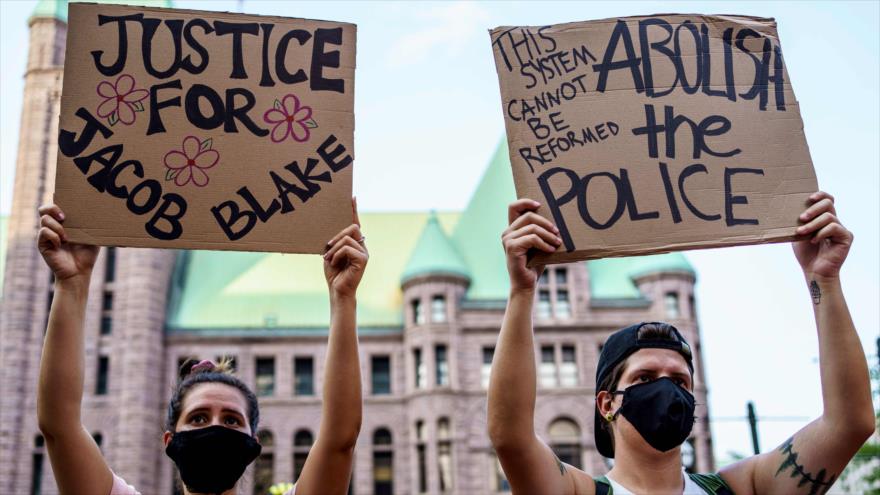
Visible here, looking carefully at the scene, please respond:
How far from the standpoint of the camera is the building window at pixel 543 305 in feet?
134

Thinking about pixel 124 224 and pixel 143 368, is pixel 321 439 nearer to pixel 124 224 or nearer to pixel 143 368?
pixel 124 224

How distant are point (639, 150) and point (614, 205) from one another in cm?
34

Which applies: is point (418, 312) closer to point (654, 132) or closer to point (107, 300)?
point (107, 300)

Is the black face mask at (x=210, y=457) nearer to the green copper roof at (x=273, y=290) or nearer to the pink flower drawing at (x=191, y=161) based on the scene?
the pink flower drawing at (x=191, y=161)

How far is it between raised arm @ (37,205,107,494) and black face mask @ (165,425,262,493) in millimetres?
329

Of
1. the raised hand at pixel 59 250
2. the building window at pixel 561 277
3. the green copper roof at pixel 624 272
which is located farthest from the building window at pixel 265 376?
the raised hand at pixel 59 250

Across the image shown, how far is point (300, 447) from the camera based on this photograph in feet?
129

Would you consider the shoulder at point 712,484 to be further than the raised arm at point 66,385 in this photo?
Yes

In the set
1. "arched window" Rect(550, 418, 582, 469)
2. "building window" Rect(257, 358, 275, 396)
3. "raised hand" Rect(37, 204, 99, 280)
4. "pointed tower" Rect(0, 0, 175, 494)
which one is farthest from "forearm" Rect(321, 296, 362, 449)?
"building window" Rect(257, 358, 275, 396)

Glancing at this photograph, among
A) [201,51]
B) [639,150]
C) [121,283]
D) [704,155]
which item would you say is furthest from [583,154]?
[121,283]

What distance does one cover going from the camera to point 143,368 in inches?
1537

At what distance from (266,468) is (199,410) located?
35495 millimetres

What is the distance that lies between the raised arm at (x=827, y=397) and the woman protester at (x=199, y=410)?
1.75 meters

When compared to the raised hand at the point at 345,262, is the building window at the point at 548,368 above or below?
above
